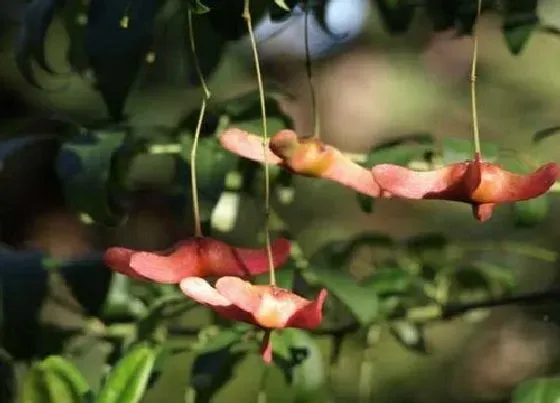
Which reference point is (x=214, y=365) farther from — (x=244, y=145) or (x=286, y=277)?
(x=244, y=145)

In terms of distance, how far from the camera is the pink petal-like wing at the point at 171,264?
0.58 m

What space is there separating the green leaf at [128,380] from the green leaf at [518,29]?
366mm

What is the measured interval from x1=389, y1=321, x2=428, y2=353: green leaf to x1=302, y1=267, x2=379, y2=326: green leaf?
7.8 inches

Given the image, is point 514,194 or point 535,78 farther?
point 535,78

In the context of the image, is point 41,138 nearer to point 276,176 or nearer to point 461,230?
point 276,176

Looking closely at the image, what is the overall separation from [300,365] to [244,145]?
0.22 meters

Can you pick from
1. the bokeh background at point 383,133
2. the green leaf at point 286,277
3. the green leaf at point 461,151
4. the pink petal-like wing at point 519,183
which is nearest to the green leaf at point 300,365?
the green leaf at point 286,277

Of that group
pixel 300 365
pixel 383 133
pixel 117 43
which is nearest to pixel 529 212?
pixel 300 365

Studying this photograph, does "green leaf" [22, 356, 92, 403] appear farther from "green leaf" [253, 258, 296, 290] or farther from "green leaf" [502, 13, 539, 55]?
"green leaf" [502, 13, 539, 55]

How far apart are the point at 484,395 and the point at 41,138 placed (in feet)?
3.80

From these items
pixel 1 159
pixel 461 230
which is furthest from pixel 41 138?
pixel 461 230

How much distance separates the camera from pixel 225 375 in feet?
2.60

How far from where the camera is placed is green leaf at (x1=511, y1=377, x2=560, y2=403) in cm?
67

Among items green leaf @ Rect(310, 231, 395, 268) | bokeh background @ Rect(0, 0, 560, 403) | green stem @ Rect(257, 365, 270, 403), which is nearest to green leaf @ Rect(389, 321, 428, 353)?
green leaf @ Rect(310, 231, 395, 268)
